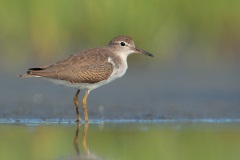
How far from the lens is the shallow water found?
379 inches

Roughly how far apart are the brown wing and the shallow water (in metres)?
0.69

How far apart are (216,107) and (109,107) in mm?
1716

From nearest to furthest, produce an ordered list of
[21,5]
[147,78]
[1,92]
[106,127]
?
[106,127] → [1,92] → [147,78] → [21,5]

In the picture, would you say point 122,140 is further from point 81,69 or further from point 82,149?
point 81,69

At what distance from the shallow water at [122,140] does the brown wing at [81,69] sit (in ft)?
2.26

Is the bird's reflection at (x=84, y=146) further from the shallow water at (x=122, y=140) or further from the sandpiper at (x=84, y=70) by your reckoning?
the sandpiper at (x=84, y=70)

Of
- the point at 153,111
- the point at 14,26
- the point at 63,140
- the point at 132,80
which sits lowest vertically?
the point at 63,140

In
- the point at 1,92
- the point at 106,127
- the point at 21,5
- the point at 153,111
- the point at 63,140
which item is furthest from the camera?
the point at 21,5

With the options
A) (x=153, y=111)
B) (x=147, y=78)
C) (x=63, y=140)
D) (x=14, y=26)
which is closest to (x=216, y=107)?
(x=153, y=111)

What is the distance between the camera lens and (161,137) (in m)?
10.9

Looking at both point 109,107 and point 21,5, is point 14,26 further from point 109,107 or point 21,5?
point 109,107

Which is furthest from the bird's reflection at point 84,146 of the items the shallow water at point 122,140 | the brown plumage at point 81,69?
the brown plumage at point 81,69

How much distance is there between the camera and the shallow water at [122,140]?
9.63 m

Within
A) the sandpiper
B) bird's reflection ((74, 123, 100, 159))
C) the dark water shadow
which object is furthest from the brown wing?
the dark water shadow
